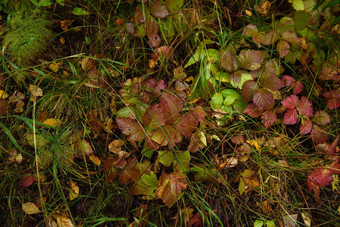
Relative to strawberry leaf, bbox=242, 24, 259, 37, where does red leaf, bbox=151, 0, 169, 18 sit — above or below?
above

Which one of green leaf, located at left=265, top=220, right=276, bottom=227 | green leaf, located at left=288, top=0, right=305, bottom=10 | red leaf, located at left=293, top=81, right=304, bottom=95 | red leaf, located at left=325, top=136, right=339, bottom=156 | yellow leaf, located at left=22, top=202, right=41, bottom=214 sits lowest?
green leaf, located at left=265, top=220, right=276, bottom=227

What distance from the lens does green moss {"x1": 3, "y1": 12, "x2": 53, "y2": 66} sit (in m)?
1.60

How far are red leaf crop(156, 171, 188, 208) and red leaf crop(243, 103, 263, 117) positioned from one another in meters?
0.50

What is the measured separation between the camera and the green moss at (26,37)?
63.1 inches

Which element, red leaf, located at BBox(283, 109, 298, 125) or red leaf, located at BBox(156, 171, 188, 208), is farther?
red leaf, located at BBox(283, 109, 298, 125)

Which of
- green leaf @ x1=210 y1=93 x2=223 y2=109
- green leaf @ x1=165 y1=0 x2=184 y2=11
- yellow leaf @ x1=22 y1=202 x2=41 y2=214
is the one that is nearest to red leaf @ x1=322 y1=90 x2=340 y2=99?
green leaf @ x1=210 y1=93 x2=223 y2=109

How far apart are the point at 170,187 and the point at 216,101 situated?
0.52m

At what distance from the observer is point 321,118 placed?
143cm

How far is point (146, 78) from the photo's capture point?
5.14 feet

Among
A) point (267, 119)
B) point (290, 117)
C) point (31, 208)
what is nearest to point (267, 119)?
point (267, 119)

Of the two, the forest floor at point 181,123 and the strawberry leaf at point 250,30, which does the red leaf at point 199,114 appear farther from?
the strawberry leaf at point 250,30

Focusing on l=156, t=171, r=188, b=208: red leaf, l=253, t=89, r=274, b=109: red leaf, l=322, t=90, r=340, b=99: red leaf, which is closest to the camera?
l=156, t=171, r=188, b=208: red leaf

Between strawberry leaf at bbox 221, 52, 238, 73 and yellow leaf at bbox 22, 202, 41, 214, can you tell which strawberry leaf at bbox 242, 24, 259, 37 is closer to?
strawberry leaf at bbox 221, 52, 238, 73

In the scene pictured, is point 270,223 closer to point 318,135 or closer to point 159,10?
point 318,135
